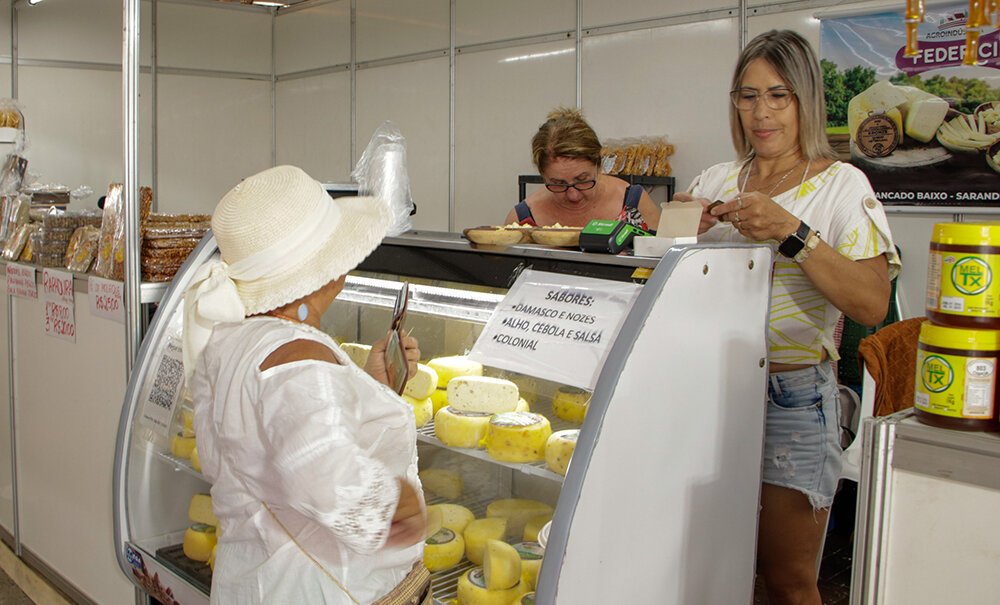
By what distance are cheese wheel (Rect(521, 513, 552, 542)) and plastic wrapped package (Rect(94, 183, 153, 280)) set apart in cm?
155

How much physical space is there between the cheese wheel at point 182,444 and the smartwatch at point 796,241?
1.73 metres

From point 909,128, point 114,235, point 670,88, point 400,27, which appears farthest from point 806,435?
point 400,27

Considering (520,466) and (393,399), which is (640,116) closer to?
(520,466)

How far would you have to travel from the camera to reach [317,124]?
7.91 meters

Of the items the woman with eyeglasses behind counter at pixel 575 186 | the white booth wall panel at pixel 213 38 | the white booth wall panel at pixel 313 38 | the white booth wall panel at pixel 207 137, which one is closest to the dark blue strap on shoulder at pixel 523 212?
the woman with eyeglasses behind counter at pixel 575 186

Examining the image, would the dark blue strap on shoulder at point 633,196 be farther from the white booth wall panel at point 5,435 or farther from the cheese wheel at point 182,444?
the white booth wall panel at point 5,435

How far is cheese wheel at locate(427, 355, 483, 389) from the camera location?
212cm

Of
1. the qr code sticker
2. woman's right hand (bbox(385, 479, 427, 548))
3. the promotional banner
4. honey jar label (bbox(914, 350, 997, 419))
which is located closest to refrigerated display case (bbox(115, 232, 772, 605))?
the qr code sticker

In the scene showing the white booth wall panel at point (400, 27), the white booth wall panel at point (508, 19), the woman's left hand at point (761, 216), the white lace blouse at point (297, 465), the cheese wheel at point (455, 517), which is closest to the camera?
the white lace blouse at point (297, 465)

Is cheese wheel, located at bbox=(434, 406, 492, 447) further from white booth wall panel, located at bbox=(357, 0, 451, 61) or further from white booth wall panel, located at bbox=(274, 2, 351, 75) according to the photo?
white booth wall panel, located at bbox=(274, 2, 351, 75)

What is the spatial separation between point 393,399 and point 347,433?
5.6 inches

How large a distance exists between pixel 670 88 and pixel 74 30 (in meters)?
5.45

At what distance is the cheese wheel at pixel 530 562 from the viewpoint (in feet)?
6.06

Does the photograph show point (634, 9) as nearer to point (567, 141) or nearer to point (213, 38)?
point (567, 141)
